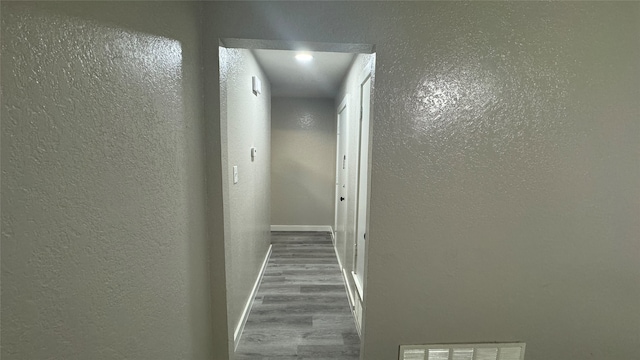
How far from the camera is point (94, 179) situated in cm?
61

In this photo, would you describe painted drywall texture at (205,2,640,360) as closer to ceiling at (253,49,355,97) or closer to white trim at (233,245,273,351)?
white trim at (233,245,273,351)

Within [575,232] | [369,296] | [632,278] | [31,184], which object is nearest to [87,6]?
[31,184]

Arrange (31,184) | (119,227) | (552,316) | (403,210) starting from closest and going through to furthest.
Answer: (31,184) → (119,227) → (403,210) → (552,316)

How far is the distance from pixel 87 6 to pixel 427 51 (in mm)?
1231

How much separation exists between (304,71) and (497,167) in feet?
7.05

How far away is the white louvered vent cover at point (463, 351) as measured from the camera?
1.40m

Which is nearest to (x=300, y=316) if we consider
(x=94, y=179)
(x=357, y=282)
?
(x=357, y=282)

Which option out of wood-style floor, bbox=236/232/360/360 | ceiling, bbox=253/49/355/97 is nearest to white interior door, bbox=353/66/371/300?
wood-style floor, bbox=236/232/360/360

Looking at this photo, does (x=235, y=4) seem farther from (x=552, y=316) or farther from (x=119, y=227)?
(x=552, y=316)

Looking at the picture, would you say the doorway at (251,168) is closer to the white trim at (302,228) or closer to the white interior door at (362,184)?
the white interior door at (362,184)

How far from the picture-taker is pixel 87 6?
587mm

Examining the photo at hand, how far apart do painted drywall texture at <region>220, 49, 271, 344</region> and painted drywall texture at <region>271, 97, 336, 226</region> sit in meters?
1.33

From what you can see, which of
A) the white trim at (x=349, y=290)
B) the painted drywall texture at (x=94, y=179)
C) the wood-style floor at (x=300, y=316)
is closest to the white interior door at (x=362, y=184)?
the white trim at (x=349, y=290)

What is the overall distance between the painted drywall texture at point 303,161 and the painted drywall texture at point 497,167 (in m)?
2.95
